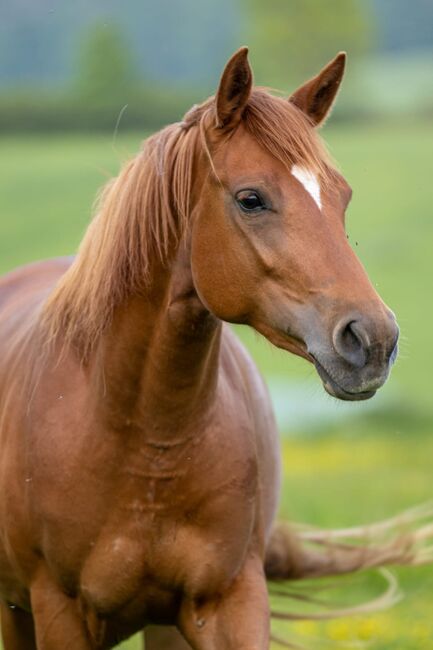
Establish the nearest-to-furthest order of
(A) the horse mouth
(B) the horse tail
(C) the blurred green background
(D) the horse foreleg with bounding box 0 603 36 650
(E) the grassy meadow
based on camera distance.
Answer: (A) the horse mouth
(D) the horse foreleg with bounding box 0 603 36 650
(B) the horse tail
(E) the grassy meadow
(C) the blurred green background

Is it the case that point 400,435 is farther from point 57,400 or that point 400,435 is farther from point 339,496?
point 57,400

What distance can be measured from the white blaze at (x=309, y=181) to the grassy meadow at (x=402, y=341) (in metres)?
0.47

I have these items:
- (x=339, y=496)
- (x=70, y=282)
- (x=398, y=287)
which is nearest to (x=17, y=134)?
(x=398, y=287)

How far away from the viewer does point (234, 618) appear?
165 inches

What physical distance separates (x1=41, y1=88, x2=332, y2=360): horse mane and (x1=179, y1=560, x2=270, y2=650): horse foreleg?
2.69 feet

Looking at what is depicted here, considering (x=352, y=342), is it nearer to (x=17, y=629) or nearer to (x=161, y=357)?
(x=161, y=357)

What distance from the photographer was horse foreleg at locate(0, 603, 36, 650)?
5281 millimetres

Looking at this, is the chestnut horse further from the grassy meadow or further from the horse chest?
the grassy meadow

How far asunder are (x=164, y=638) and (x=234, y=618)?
893mm

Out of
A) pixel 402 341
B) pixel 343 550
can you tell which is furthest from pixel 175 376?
pixel 343 550

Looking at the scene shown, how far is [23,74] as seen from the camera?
2516cm

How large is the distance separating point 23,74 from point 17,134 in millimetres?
1488

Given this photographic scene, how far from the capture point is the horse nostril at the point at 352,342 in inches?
135

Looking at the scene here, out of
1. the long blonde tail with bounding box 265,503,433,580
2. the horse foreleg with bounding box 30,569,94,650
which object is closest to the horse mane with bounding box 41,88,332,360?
the horse foreleg with bounding box 30,569,94,650
